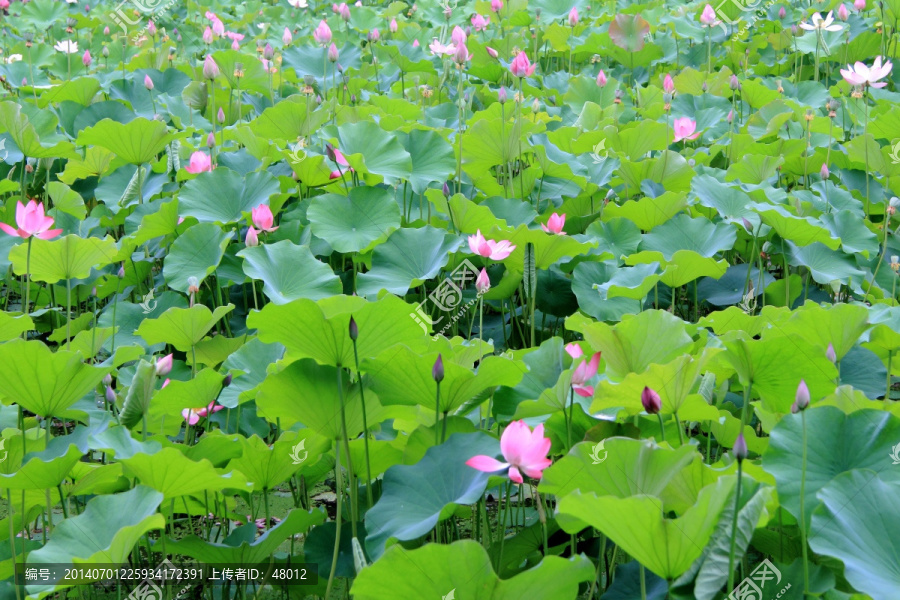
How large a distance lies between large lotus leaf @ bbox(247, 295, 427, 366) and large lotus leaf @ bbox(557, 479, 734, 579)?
1.40 feet

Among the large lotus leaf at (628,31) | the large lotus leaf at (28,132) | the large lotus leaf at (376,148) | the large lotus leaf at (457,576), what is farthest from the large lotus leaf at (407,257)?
the large lotus leaf at (628,31)

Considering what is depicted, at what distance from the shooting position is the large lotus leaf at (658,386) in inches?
42.5

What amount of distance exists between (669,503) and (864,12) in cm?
386

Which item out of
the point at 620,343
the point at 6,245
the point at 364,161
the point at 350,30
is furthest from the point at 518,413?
the point at 350,30

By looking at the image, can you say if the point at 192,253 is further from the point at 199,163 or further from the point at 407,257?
the point at 407,257

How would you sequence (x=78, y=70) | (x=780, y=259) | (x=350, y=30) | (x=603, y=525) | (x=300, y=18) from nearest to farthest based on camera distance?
(x=603, y=525) < (x=780, y=259) < (x=78, y=70) < (x=350, y=30) < (x=300, y=18)

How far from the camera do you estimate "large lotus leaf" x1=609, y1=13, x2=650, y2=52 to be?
3547 mm

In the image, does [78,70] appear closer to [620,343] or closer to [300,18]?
[300,18]

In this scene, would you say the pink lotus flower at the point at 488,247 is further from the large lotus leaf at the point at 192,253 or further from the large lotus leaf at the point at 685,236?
the large lotus leaf at the point at 192,253

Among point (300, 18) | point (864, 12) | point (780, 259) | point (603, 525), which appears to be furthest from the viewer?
point (300, 18)

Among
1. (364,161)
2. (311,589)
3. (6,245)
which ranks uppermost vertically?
(364,161)

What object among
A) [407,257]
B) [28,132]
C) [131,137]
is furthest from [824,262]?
[28,132]

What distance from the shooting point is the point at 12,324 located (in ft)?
5.03

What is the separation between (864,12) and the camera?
408cm
